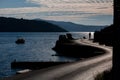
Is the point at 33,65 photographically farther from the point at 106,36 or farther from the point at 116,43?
the point at 116,43

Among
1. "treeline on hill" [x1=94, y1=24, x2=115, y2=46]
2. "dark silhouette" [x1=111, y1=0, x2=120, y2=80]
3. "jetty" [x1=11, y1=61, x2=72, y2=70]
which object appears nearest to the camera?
"dark silhouette" [x1=111, y1=0, x2=120, y2=80]

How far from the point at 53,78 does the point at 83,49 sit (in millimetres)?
57443

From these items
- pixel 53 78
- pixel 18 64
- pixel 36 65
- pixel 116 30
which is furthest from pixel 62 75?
pixel 18 64

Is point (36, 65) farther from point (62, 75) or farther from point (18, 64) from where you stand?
point (62, 75)

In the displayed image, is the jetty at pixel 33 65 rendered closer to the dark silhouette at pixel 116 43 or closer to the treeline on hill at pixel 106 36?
the treeline on hill at pixel 106 36

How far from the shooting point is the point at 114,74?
15.6 ft

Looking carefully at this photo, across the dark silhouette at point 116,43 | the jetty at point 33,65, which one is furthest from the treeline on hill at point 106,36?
the dark silhouette at point 116,43

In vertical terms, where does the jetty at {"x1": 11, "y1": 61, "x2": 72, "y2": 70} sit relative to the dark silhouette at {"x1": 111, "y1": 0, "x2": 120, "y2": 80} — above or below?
below

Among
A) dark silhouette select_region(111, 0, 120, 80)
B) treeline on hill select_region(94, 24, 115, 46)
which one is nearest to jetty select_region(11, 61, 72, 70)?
treeline on hill select_region(94, 24, 115, 46)

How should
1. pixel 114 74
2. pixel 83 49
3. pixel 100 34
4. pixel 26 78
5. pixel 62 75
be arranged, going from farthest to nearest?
1. pixel 100 34
2. pixel 83 49
3. pixel 62 75
4. pixel 26 78
5. pixel 114 74

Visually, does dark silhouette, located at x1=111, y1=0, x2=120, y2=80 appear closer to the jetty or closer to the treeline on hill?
the jetty

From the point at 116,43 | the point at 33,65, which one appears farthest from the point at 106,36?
the point at 116,43

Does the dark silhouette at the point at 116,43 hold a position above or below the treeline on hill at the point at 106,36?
above

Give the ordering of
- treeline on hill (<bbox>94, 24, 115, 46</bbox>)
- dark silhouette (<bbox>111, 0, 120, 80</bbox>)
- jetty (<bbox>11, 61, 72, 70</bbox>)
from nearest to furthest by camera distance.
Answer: dark silhouette (<bbox>111, 0, 120, 80</bbox>), jetty (<bbox>11, 61, 72, 70</bbox>), treeline on hill (<bbox>94, 24, 115, 46</bbox>)
